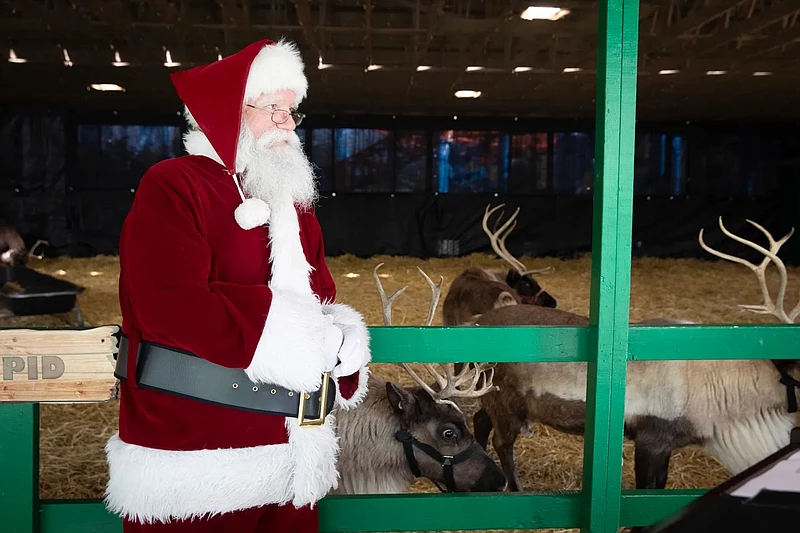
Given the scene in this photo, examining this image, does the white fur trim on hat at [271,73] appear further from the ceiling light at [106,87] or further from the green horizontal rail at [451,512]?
the ceiling light at [106,87]

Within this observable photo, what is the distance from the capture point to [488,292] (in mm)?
5629

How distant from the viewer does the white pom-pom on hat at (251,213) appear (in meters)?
1.64

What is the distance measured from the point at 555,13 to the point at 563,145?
290 inches

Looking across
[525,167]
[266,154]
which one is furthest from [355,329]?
[525,167]

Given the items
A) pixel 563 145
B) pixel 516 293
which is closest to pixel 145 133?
pixel 563 145

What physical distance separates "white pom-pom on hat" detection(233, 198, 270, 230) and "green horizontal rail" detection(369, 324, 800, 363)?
0.57m

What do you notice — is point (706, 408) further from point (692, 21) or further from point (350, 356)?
point (692, 21)

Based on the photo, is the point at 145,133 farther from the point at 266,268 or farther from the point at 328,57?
the point at 266,268

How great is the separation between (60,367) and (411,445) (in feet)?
4.80

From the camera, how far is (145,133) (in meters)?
12.4

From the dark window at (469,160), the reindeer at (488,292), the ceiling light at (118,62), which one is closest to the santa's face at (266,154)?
the reindeer at (488,292)

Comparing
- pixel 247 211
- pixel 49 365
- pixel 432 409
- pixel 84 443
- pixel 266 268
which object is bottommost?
pixel 84 443

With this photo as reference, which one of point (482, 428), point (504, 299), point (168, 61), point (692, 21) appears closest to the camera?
point (482, 428)

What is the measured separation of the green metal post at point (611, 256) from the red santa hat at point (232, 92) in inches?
35.1
